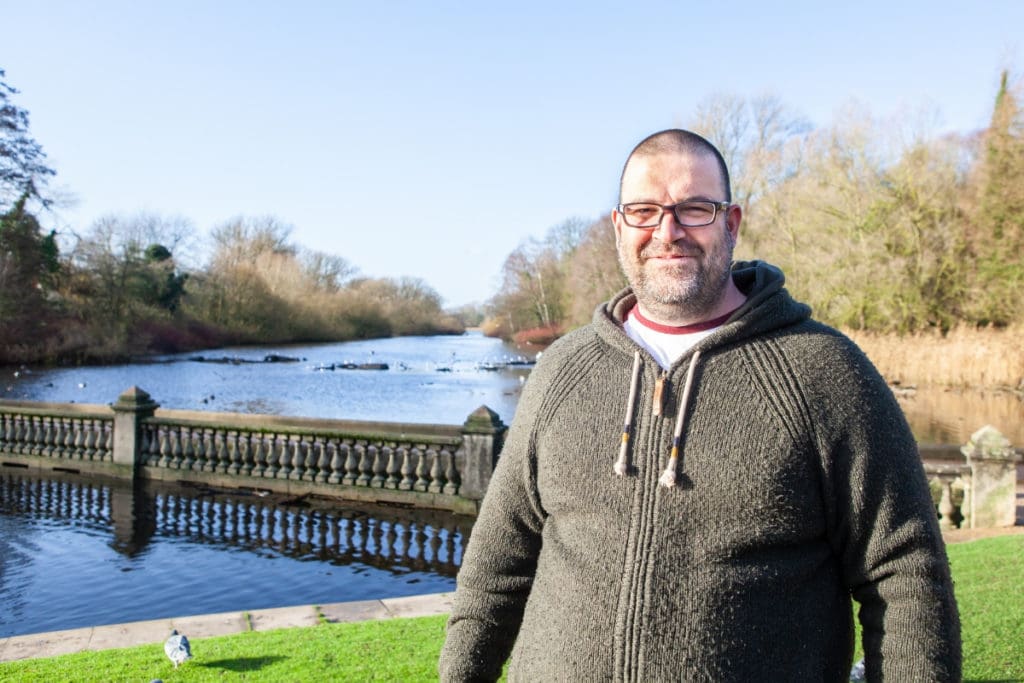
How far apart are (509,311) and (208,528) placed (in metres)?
66.1

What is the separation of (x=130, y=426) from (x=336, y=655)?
826cm

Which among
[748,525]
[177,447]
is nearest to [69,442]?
[177,447]

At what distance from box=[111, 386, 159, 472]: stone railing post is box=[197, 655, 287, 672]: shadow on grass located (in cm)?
790

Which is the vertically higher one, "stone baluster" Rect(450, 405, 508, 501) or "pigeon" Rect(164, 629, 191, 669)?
"stone baluster" Rect(450, 405, 508, 501)

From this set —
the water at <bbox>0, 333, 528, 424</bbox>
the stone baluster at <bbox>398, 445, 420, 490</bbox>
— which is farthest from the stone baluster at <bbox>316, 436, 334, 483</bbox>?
the water at <bbox>0, 333, 528, 424</bbox>

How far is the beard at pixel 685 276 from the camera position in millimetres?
1751

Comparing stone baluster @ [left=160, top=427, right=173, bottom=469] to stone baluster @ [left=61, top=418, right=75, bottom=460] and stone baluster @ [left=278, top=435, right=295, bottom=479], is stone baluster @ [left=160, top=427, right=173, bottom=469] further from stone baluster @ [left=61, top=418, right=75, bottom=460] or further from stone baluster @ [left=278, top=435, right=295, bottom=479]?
stone baluster @ [left=278, top=435, right=295, bottom=479]

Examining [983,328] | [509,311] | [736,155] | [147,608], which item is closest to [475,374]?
[736,155]

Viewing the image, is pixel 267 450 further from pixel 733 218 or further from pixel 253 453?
pixel 733 218

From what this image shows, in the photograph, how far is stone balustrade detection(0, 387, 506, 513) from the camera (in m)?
9.98

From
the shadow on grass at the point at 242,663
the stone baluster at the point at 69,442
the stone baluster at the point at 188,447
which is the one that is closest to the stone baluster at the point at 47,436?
the stone baluster at the point at 69,442

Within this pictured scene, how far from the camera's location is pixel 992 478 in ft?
28.7

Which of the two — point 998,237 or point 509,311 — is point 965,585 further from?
point 509,311

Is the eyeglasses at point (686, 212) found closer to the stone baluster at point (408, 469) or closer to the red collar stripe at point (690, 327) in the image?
the red collar stripe at point (690, 327)
